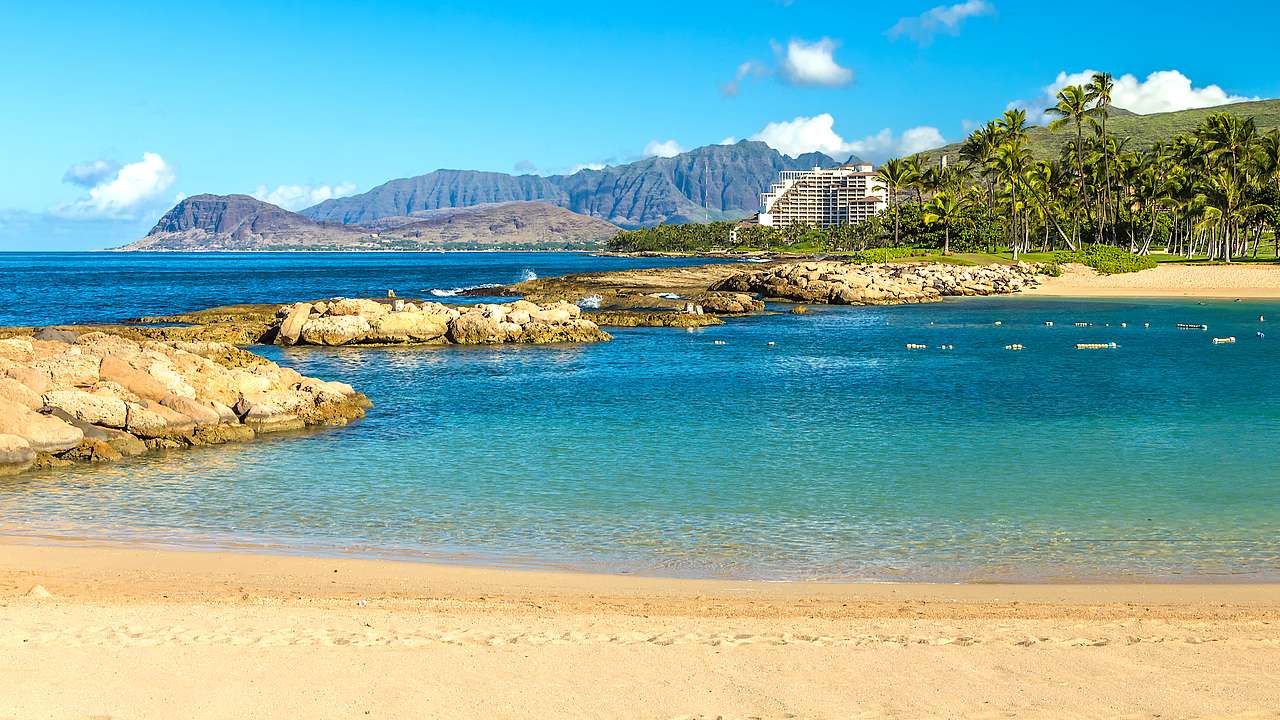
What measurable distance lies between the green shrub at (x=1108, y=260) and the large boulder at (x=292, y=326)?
70.5 metres

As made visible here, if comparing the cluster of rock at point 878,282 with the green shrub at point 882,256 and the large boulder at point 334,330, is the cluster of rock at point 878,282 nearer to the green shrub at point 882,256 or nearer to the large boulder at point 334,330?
the green shrub at point 882,256

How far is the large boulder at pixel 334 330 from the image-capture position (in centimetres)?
4641

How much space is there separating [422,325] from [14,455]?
2856 centimetres

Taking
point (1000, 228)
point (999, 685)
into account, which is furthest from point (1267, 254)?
point (999, 685)

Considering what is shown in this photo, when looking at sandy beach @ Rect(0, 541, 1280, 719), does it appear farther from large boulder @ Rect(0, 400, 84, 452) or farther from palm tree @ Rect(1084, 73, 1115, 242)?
palm tree @ Rect(1084, 73, 1115, 242)

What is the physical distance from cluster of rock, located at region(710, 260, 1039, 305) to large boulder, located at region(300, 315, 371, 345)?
39987 millimetres

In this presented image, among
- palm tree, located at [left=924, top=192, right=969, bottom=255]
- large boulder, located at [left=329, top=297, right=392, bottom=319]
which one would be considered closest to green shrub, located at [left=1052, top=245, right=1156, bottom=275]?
palm tree, located at [left=924, top=192, right=969, bottom=255]

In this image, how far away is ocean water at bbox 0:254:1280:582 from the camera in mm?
13875

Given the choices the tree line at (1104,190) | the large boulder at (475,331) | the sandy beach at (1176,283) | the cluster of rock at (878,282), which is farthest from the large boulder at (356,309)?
the tree line at (1104,190)

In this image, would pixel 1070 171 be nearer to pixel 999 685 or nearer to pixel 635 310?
pixel 635 310

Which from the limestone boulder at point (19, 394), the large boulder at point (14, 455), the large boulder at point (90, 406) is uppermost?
the limestone boulder at point (19, 394)

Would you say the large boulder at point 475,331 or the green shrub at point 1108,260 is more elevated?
the green shrub at point 1108,260

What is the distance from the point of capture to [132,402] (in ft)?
73.7

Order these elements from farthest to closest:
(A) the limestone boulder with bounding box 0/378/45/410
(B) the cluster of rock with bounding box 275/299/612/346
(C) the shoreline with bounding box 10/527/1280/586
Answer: (B) the cluster of rock with bounding box 275/299/612/346, (A) the limestone boulder with bounding box 0/378/45/410, (C) the shoreline with bounding box 10/527/1280/586
